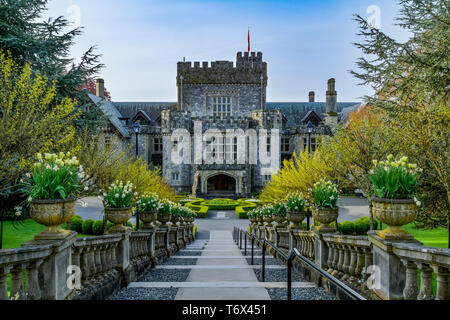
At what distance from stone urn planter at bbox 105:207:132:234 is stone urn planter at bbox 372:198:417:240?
4.66 metres

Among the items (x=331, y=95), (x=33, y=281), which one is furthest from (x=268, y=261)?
(x=331, y=95)

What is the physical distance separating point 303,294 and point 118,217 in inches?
150

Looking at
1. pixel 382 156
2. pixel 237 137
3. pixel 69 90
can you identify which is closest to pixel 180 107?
pixel 237 137

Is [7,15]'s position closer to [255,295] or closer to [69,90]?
[69,90]

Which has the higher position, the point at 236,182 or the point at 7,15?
the point at 7,15

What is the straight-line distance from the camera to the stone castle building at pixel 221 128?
3669 centimetres

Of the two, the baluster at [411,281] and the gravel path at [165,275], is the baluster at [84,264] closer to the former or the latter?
the gravel path at [165,275]

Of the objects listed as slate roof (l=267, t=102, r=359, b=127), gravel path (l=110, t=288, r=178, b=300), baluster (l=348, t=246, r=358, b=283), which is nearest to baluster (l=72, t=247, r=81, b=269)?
gravel path (l=110, t=288, r=178, b=300)

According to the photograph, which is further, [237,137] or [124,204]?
[237,137]

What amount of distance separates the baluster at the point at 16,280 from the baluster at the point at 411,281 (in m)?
4.28

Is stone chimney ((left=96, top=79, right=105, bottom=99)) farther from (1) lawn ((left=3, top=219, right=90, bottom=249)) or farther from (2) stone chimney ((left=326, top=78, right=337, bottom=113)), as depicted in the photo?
(2) stone chimney ((left=326, top=78, right=337, bottom=113))
